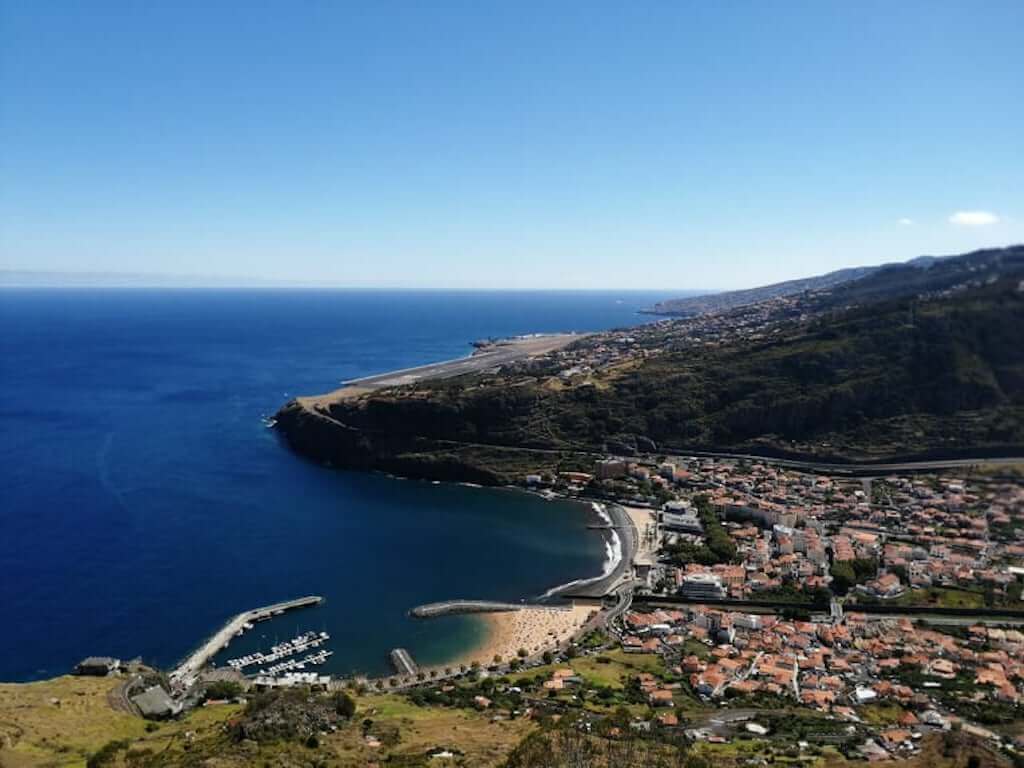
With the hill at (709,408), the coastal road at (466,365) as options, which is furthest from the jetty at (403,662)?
the coastal road at (466,365)

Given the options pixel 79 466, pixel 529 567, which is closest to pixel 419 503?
pixel 529 567

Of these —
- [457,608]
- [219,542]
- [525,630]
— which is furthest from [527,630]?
[219,542]

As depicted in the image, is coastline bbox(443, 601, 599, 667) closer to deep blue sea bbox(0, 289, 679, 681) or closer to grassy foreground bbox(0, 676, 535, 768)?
deep blue sea bbox(0, 289, 679, 681)

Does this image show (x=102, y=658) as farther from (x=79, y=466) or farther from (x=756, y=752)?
(x=79, y=466)

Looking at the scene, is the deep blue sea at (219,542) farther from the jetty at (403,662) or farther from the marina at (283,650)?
the marina at (283,650)

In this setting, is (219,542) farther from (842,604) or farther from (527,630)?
(842,604)
